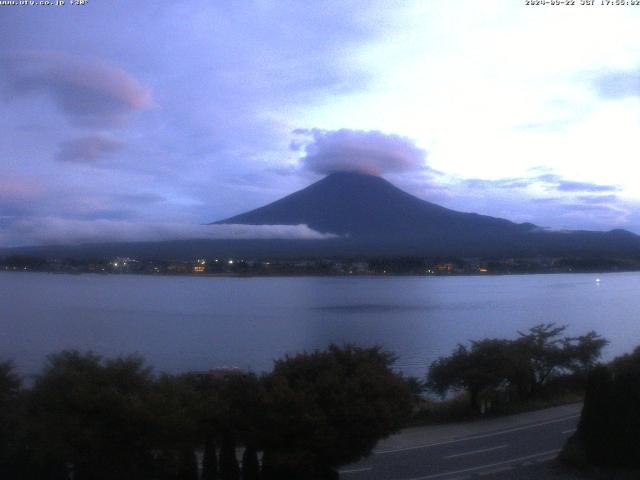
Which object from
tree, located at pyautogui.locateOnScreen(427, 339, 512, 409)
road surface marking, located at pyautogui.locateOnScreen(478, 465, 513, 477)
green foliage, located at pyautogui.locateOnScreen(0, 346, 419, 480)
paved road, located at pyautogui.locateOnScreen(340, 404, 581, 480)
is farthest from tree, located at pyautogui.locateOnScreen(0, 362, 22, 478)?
tree, located at pyautogui.locateOnScreen(427, 339, 512, 409)

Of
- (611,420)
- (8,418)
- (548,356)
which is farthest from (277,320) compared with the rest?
(8,418)

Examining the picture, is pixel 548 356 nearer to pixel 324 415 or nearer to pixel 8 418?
pixel 324 415

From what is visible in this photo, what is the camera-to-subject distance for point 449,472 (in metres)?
11.0

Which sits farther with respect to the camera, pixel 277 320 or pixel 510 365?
pixel 277 320

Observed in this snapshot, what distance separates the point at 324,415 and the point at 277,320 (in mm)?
36228

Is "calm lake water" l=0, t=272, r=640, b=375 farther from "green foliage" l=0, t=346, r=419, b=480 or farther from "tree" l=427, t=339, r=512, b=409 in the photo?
"green foliage" l=0, t=346, r=419, b=480

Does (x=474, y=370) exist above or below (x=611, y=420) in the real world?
below

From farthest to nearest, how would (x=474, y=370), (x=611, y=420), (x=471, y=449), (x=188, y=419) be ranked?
(x=474, y=370)
(x=471, y=449)
(x=611, y=420)
(x=188, y=419)

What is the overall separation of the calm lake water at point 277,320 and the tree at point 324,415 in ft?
50.7

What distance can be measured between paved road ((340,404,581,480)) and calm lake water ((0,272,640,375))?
1086 cm

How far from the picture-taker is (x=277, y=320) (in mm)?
45281

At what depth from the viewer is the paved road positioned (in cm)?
1109

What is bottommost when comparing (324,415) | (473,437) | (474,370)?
(473,437)

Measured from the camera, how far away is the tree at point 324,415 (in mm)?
9141
